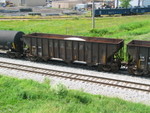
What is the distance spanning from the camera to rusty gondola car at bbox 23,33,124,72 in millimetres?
19016

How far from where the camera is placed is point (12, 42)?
76.9 feet

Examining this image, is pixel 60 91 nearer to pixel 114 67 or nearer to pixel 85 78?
pixel 85 78

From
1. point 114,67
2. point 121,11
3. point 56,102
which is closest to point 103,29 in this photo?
point 114,67

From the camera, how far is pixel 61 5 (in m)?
169

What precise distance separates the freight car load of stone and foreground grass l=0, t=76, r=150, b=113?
5.80m

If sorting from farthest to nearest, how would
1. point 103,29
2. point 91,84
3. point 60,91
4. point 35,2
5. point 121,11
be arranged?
point 35,2
point 121,11
point 103,29
point 91,84
point 60,91

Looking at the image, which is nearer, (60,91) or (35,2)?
(60,91)

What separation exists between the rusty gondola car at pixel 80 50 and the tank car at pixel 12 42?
1.24 m

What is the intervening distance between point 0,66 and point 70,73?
6982mm

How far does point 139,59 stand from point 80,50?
17.1 feet

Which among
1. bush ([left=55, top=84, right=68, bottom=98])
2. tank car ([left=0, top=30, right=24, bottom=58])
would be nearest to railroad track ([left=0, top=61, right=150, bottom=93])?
tank car ([left=0, top=30, right=24, bottom=58])

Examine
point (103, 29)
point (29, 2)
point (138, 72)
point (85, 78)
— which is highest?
point (29, 2)

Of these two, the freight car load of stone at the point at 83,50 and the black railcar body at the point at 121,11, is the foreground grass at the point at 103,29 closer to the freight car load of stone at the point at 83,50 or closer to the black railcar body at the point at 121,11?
the freight car load of stone at the point at 83,50

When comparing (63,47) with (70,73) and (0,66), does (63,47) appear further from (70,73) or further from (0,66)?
(0,66)
